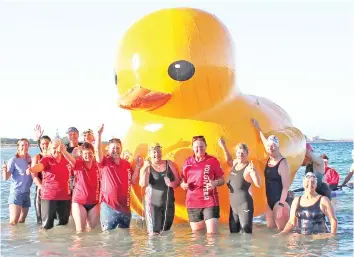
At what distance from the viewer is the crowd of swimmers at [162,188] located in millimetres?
7281

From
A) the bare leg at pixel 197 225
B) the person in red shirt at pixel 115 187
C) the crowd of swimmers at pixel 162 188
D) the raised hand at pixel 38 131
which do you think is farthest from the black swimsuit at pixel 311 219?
the raised hand at pixel 38 131

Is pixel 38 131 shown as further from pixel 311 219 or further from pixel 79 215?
pixel 311 219

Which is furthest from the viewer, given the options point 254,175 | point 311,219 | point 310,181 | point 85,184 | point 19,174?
point 19,174

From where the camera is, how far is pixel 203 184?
24.2 feet

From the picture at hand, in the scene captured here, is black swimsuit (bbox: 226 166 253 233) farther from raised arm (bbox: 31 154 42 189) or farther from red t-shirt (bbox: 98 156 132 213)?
raised arm (bbox: 31 154 42 189)

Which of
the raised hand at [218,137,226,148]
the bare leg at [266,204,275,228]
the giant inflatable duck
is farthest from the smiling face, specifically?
the raised hand at [218,137,226,148]

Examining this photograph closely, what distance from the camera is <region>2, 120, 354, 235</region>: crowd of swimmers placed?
7281 mm

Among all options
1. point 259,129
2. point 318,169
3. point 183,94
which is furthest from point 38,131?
point 318,169

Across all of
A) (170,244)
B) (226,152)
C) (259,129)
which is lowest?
(170,244)

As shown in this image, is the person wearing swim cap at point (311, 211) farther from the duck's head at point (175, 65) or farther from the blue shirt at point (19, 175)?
the blue shirt at point (19, 175)

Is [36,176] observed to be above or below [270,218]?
above

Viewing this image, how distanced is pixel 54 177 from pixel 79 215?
60 centimetres

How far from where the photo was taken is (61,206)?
8.18 metres

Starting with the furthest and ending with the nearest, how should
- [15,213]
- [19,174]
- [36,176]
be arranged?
[15,213], [19,174], [36,176]
